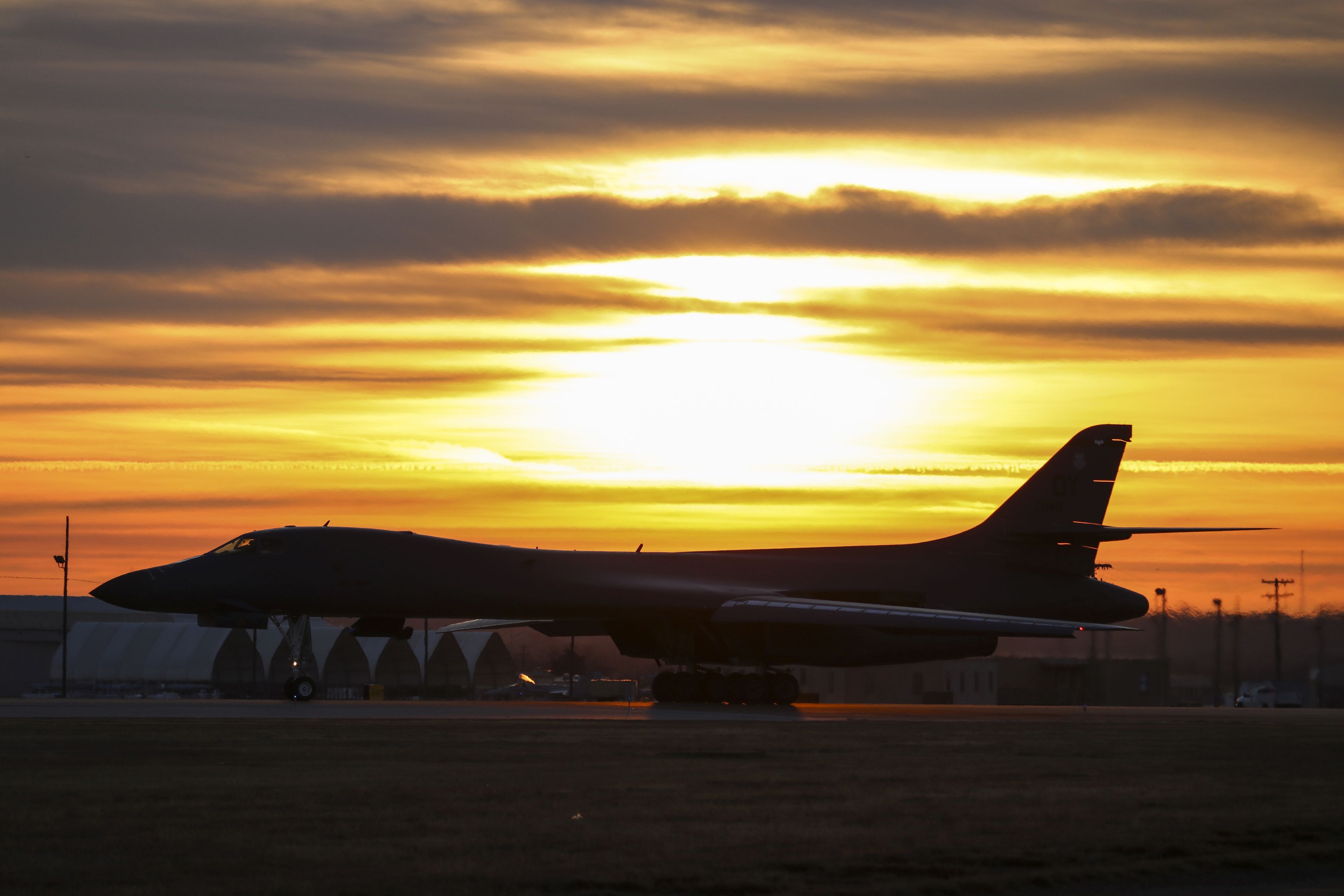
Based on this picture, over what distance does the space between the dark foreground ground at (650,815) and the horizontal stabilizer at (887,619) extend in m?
11.6

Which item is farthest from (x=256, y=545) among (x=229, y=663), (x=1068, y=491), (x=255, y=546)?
(x=229, y=663)

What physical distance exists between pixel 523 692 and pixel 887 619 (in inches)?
2294

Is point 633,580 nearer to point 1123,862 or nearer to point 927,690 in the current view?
point 1123,862

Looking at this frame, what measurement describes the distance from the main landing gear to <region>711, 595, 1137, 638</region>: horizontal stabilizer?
1.68 meters

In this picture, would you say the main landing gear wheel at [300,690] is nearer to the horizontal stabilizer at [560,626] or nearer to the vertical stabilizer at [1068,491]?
the horizontal stabilizer at [560,626]

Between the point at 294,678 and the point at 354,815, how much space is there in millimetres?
23112

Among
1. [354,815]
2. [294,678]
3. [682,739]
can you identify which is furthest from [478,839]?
[294,678]

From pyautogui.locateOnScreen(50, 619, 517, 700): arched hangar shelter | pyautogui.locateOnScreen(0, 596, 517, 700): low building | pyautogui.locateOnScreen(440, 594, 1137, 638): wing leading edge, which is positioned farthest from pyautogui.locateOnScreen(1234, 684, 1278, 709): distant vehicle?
pyautogui.locateOnScreen(440, 594, 1137, 638): wing leading edge

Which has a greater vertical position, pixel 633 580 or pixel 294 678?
pixel 633 580

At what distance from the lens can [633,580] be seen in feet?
122

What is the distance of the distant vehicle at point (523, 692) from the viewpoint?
86375mm

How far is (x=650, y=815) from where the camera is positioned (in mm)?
12992

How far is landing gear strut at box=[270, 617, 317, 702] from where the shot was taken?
34781mm

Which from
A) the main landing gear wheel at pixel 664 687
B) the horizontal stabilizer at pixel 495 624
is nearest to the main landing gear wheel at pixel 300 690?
the horizontal stabilizer at pixel 495 624
